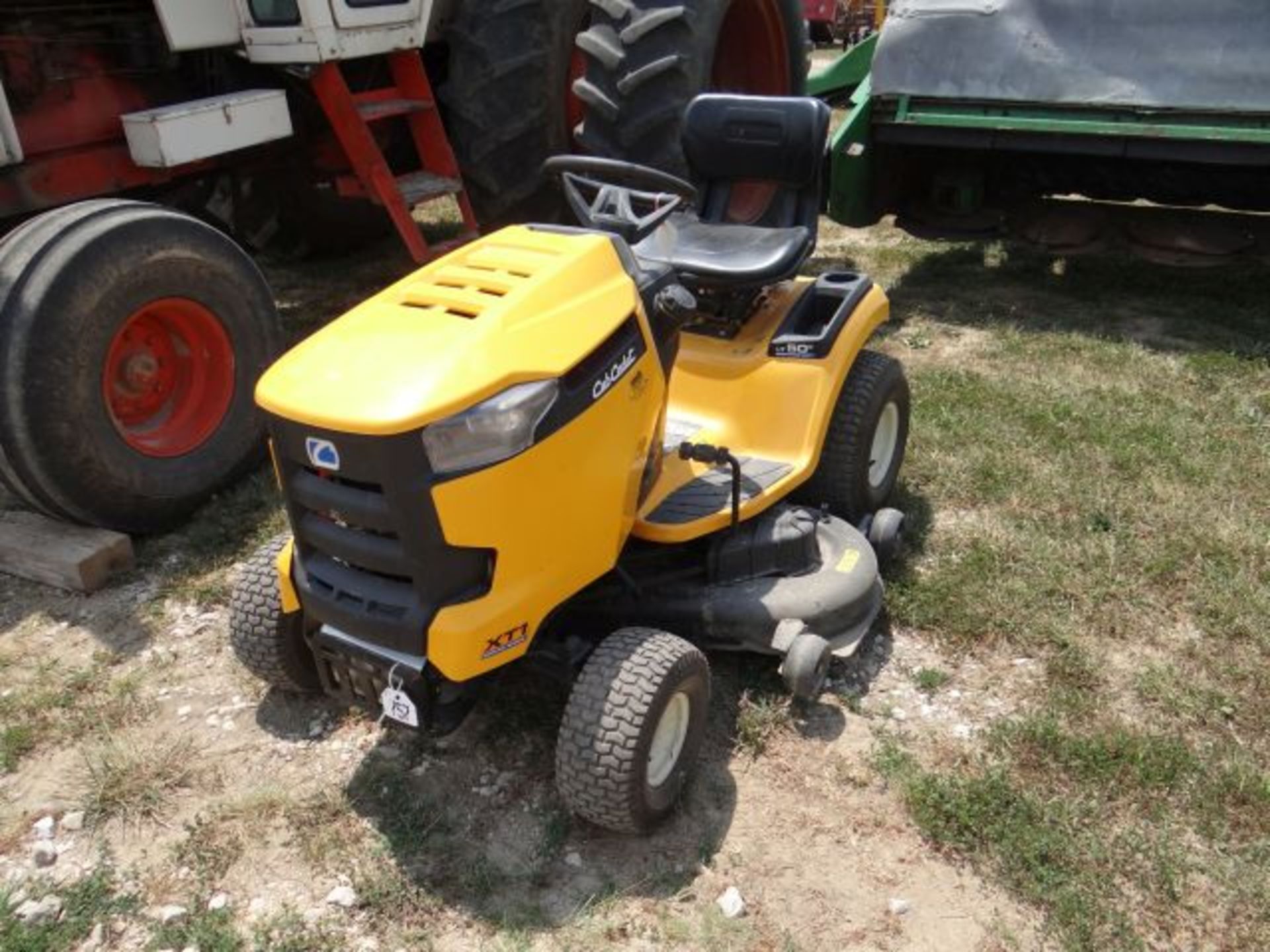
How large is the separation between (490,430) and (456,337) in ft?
0.65

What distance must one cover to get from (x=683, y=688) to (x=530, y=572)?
1.37 ft

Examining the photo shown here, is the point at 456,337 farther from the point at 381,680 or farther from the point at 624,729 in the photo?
the point at 624,729

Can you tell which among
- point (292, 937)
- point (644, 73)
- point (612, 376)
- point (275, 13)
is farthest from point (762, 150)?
point (292, 937)

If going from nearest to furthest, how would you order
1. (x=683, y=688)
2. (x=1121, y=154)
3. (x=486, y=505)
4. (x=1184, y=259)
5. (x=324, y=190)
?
(x=486, y=505)
(x=683, y=688)
(x=1121, y=154)
(x=1184, y=259)
(x=324, y=190)

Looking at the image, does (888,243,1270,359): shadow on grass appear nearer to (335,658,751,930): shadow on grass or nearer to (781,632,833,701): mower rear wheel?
(781,632,833,701): mower rear wheel

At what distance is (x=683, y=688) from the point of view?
2266 millimetres

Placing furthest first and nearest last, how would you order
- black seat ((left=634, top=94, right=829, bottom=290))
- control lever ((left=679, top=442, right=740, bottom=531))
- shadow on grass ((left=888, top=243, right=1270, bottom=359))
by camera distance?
1. shadow on grass ((left=888, top=243, right=1270, bottom=359))
2. black seat ((left=634, top=94, right=829, bottom=290))
3. control lever ((left=679, top=442, right=740, bottom=531))

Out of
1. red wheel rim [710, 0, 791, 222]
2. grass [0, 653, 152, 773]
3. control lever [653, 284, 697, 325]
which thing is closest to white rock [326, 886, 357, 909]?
grass [0, 653, 152, 773]

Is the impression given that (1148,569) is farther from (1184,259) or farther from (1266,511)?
(1184,259)

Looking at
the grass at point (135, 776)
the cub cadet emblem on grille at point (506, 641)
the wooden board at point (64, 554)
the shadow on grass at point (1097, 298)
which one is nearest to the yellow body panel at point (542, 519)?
the cub cadet emblem on grille at point (506, 641)

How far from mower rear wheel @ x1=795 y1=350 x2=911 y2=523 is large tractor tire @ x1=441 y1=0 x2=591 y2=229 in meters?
2.01

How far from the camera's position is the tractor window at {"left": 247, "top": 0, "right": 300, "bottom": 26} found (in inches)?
153

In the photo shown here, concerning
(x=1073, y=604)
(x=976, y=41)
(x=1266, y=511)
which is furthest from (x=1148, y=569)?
(x=976, y=41)

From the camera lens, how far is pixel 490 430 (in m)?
1.99
